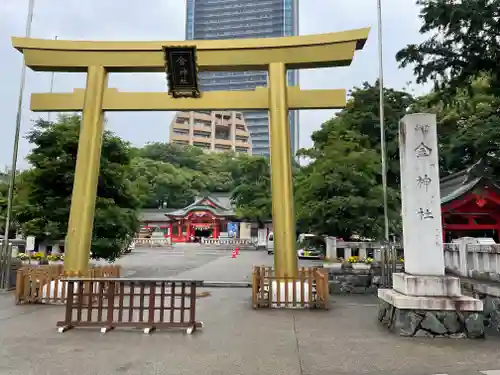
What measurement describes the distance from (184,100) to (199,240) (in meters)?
39.0

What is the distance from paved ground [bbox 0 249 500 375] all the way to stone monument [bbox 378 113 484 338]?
28 cm

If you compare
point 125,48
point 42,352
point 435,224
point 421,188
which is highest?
point 125,48

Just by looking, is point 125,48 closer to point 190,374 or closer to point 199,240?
point 190,374

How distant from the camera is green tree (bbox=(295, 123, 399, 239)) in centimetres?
1173

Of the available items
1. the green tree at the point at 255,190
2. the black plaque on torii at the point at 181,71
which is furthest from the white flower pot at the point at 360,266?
the green tree at the point at 255,190

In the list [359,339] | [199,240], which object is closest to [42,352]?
[359,339]

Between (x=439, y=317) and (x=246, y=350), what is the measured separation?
3254 mm

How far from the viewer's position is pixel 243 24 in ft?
320

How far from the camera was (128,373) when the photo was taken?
14.8 ft

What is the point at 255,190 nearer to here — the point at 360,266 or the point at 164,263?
the point at 164,263

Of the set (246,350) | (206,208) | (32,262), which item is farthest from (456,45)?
(206,208)

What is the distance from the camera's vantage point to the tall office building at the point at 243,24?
312ft

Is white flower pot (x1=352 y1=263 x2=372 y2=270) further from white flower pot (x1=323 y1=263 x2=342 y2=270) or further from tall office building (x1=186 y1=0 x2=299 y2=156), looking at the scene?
tall office building (x1=186 y1=0 x2=299 y2=156)

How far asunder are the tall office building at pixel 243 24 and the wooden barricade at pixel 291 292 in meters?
85.9
